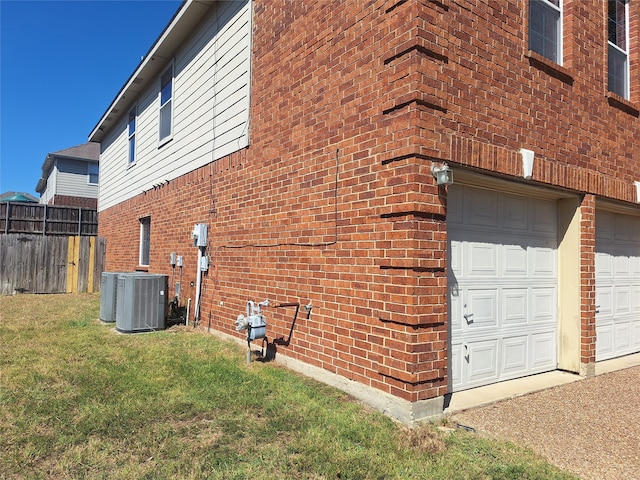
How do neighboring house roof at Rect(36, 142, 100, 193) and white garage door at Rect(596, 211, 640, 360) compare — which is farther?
neighboring house roof at Rect(36, 142, 100, 193)

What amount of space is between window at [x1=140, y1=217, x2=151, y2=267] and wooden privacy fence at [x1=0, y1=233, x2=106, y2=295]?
4057 mm

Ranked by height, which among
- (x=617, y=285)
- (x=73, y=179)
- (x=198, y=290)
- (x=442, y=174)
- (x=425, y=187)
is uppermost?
(x=73, y=179)

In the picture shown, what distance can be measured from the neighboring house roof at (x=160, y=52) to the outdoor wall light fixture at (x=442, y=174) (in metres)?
6.33

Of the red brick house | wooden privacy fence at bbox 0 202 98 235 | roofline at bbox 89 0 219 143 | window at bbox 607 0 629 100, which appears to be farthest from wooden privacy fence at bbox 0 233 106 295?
window at bbox 607 0 629 100

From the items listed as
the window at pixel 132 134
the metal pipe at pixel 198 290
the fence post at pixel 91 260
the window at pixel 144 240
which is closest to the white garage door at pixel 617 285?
the metal pipe at pixel 198 290

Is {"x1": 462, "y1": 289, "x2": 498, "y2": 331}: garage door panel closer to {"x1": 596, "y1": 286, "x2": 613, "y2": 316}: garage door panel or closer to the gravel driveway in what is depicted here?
the gravel driveway

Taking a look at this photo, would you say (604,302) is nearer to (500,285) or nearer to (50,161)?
(500,285)

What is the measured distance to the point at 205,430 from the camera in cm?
373

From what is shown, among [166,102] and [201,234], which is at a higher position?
[166,102]

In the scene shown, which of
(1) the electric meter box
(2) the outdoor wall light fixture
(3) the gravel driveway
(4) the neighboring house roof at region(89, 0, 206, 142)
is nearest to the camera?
(3) the gravel driveway

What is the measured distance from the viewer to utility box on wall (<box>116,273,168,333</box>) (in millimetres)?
7957

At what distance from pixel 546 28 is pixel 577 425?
15.7 ft

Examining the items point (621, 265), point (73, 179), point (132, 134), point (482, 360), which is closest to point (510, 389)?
point (482, 360)

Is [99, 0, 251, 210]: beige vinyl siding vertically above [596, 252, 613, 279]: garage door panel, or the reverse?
[99, 0, 251, 210]: beige vinyl siding
